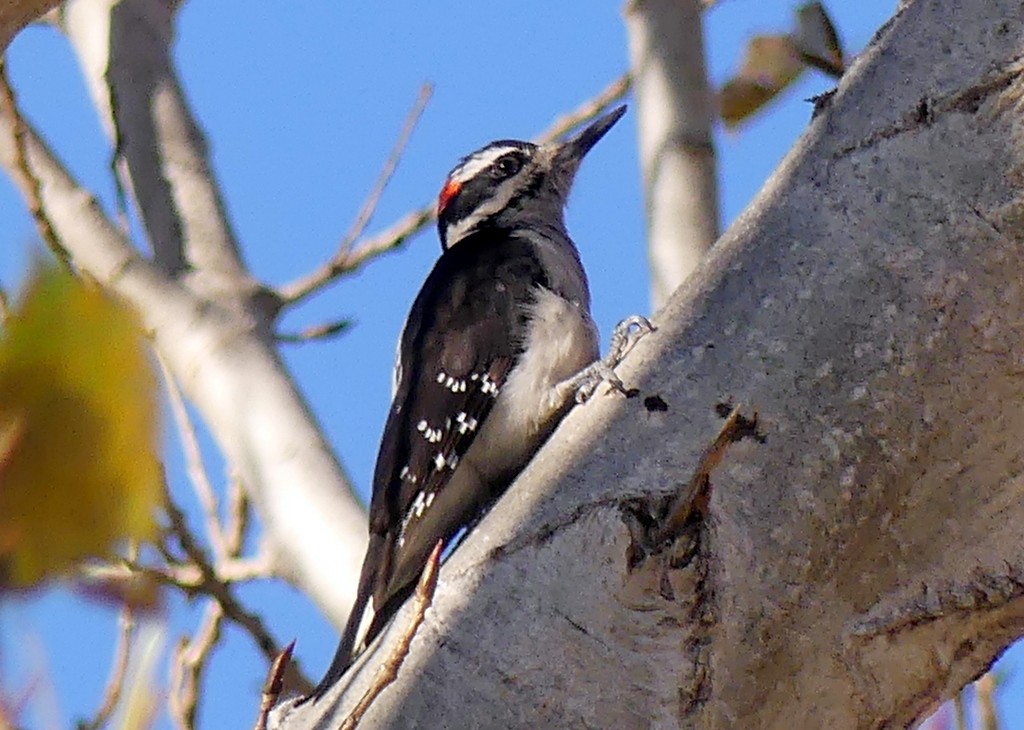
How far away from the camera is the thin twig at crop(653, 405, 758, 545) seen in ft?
4.12

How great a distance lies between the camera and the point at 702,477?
4.23 feet

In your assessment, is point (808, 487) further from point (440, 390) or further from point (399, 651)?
point (440, 390)

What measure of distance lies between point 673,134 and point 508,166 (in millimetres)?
1084

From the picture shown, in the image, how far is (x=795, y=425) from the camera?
1403 millimetres

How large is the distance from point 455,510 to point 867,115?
159 centimetres

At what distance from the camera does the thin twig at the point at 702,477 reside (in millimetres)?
1255

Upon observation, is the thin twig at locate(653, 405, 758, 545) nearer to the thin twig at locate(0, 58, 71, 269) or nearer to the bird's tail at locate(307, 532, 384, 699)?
the bird's tail at locate(307, 532, 384, 699)

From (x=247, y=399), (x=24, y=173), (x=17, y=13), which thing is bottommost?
(x=17, y=13)

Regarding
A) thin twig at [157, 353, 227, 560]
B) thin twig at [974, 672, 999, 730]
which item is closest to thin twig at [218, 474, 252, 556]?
thin twig at [157, 353, 227, 560]

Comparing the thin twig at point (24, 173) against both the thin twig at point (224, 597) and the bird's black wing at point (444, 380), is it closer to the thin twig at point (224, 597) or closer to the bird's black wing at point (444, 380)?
the thin twig at point (224, 597)

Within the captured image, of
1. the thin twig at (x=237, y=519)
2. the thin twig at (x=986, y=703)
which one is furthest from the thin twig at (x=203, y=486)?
the thin twig at (x=986, y=703)

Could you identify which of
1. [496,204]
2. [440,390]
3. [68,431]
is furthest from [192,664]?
[68,431]

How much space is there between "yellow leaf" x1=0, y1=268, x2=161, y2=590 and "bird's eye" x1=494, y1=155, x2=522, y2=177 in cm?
367

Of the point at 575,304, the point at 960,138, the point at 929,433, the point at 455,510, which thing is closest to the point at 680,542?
the point at 929,433
